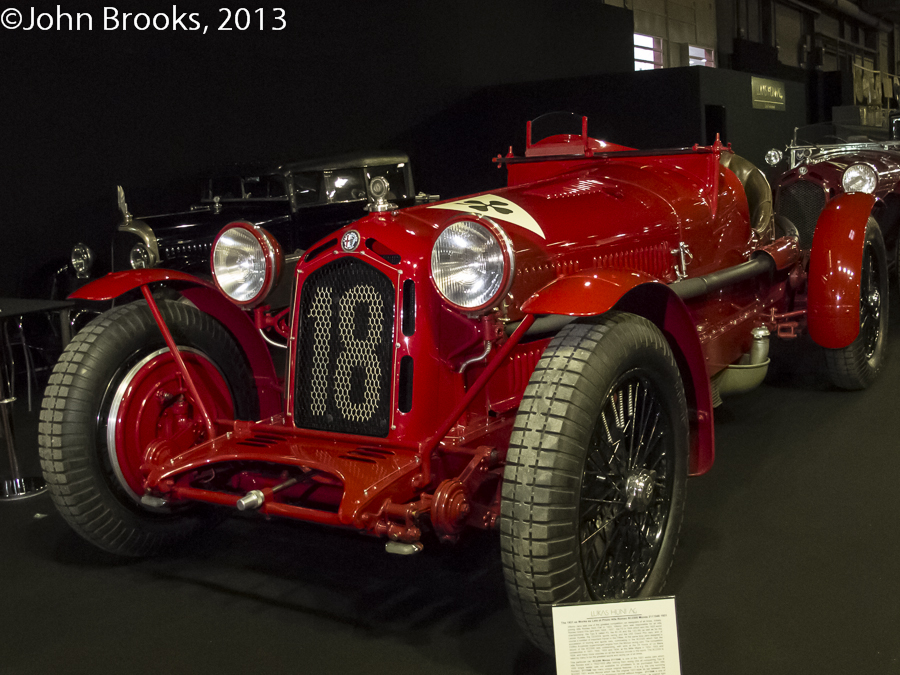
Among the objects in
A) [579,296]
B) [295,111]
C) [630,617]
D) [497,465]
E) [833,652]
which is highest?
[295,111]

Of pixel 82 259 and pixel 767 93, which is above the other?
pixel 767 93

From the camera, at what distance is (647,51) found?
14062mm

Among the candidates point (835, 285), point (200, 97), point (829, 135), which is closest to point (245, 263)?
point (835, 285)

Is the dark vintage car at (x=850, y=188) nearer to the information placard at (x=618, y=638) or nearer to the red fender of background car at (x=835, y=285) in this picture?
the red fender of background car at (x=835, y=285)

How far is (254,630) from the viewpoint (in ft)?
7.54

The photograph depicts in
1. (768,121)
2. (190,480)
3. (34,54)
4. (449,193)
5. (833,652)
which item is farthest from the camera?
(768,121)

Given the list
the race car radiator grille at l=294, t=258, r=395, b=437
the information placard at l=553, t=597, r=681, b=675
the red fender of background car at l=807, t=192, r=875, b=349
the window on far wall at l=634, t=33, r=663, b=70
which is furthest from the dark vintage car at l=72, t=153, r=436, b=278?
the window on far wall at l=634, t=33, r=663, b=70

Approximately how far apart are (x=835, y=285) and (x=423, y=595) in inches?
95.2

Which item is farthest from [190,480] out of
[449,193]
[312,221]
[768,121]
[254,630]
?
[768,121]

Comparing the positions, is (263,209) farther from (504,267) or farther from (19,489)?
(504,267)

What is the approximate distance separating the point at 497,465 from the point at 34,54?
16.2 feet

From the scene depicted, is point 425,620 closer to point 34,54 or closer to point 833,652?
A: point 833,652

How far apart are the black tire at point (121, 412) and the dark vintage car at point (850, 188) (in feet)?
8.97

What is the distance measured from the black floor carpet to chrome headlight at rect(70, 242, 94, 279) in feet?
7.92
